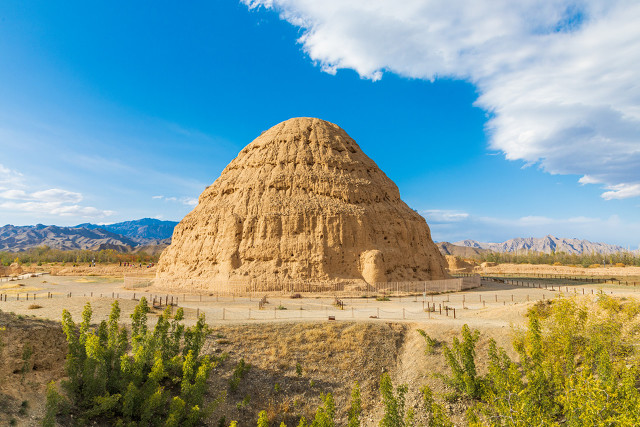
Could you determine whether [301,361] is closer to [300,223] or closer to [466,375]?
[466,375]

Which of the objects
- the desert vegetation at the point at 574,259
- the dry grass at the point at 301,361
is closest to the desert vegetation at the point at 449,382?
the dry grass at the point at 301,361

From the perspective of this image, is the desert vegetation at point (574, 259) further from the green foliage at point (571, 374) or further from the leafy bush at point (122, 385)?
the leafy bush at point (122, 385)

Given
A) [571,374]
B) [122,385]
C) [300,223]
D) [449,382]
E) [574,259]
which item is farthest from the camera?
[574,259]

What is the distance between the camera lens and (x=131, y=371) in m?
13.9

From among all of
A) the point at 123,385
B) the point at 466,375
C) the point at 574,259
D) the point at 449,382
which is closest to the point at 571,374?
the point at 466,375

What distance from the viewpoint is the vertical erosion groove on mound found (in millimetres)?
38750

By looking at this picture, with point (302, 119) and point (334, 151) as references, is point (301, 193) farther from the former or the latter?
point (302, 119)

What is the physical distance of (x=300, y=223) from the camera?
40.4 meters

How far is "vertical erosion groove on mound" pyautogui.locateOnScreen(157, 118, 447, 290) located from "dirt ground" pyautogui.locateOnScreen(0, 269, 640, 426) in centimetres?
1145

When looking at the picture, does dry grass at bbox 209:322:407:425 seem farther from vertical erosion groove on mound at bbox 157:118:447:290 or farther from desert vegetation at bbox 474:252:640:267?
desert vegetation at bbox 474:252:640:267

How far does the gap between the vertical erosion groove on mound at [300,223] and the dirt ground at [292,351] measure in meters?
11.5

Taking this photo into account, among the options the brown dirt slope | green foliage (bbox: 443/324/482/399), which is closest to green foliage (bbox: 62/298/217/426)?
the brown dirt slope

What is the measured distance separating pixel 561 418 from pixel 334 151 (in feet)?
128

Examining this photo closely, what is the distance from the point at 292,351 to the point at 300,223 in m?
21.9
